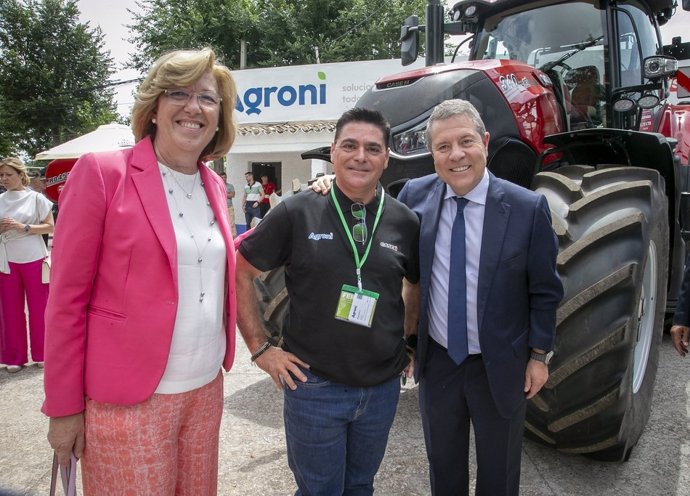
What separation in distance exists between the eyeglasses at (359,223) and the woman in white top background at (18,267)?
3.74 metres

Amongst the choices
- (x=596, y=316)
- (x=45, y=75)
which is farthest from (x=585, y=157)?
(x=45, y=75)

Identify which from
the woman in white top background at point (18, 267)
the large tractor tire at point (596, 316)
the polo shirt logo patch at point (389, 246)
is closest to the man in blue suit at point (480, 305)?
the polo shirt logo patch at point (389, 246)

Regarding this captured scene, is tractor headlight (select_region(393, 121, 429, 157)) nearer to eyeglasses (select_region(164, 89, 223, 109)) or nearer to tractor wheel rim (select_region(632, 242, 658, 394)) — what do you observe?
tractor wheel rim (select_region(632, 242, 658, 394))

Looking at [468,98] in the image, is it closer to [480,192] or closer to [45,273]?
[480,192]

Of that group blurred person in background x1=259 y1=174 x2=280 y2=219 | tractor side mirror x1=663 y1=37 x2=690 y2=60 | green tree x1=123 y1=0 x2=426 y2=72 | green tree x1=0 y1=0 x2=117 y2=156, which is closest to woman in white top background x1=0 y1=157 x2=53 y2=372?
tractor side mirror x1=663 y1=37 x2=690 y2=60

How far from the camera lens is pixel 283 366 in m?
1.90

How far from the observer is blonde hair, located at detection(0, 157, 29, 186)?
4707mm

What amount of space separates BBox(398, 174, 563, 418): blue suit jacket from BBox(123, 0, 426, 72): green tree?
22504 mm

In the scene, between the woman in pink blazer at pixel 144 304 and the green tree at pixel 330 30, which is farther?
the green tree at pixel 330 30

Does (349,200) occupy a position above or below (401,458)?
above

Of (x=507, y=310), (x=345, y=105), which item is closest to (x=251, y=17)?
(x=345, y=105)

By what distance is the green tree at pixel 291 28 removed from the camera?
23656 millimetres

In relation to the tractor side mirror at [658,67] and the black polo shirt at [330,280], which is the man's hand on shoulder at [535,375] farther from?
the tractor side mirror at [658,67]

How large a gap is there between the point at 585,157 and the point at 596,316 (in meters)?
1.49
